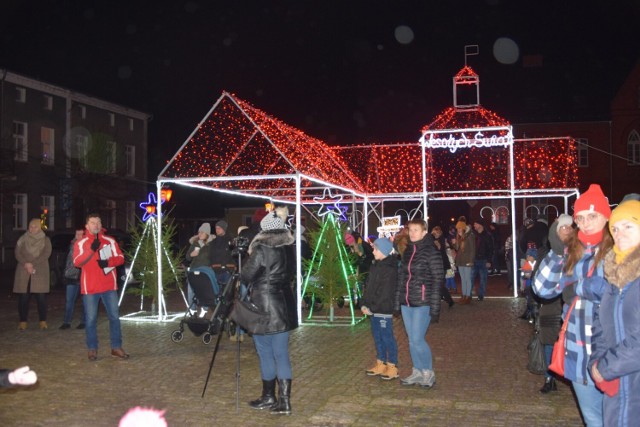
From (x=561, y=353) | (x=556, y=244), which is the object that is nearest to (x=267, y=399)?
(x=556, y=244)

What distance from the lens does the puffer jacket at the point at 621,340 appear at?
3559 millimetres

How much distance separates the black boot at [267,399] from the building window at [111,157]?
33332 millimetres

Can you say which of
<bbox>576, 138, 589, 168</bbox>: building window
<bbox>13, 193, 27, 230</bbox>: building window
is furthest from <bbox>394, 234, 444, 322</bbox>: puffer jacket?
<bbox>576, 138, 589, 168</bbox>: building window

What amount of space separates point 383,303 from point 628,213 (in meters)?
4.41

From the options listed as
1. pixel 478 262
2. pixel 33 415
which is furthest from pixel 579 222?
pixel 478 262

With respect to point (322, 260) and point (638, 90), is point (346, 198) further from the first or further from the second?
point (638, 90)

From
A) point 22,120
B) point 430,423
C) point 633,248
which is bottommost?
point 430,423

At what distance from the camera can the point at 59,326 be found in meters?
12.9

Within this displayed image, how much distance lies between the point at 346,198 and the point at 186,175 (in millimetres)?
7247

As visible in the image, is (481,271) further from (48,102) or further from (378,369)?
(48,102)

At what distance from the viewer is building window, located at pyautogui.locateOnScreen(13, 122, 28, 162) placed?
3466 centimetres

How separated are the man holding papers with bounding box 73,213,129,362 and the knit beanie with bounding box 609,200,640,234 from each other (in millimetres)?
7017

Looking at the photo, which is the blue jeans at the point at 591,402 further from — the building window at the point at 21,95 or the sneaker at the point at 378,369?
the building window at the point at 21,95

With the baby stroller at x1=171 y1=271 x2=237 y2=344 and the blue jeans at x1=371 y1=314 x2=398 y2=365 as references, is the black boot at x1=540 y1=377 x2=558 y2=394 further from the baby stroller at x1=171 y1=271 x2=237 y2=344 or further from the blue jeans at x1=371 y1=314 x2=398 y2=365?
the baby stroller at x1=171 y1=271 x2=237 y2=344
